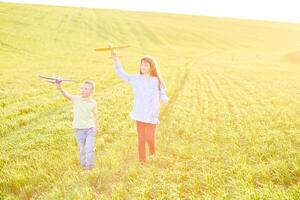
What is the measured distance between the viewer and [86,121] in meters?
7.50

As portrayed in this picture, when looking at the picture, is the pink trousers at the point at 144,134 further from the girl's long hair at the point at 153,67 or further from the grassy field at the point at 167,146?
the girl's long hair at the point at 153,67

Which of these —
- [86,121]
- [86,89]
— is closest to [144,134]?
[86,121]

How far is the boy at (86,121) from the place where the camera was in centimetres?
743

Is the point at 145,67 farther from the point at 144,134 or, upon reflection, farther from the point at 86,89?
the point at 144,134

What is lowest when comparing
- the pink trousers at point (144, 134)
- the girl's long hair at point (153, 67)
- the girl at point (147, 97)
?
the pink trousers at point (144, 134)

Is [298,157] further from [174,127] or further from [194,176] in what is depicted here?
[174,127]

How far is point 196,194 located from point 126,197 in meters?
1.17

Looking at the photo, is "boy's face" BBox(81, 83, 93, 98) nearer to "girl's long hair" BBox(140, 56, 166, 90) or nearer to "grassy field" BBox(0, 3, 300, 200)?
"girl's long hair" BBox(140, 56, 166, 90)

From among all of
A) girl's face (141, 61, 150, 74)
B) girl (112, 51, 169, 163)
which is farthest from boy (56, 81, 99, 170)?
girl's face (141, 61, 150, 74)

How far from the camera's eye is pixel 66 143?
9.51m

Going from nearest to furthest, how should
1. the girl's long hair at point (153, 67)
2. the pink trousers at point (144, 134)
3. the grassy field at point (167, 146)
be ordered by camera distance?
the grassy field at point (167, 146) < the girl's long hair at point (153, 67) < the pink trousers at point (144, 134)

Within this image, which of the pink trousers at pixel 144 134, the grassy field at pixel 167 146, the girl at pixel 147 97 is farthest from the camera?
the pink trousers at pixel 144 134

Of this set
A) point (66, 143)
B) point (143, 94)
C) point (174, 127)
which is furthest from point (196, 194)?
point (174, 127)

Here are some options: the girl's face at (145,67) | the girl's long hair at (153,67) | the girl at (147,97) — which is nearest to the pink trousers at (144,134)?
the girl at (147,97)
